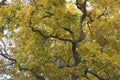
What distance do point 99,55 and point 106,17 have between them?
10.3 ft

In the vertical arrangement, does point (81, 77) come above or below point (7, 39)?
below

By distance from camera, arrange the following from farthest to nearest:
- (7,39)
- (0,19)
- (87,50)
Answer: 1. (7,39)
2. (87,50)
3. (0,19)

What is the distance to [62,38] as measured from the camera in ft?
51.8

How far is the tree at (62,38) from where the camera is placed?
46.9 feet

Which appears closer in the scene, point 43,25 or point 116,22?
point 43,25

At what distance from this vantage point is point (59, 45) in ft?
57.2

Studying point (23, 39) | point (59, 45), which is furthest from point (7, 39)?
point (59, 45)

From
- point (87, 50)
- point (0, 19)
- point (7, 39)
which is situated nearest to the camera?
point (0, 19)

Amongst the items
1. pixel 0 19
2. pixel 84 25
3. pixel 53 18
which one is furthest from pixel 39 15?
pixel 84 25

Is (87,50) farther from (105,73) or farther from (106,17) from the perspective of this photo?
(106,17)

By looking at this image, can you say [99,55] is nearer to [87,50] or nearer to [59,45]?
[87,50]

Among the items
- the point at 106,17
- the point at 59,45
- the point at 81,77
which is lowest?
the point at 81,77

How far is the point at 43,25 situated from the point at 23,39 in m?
1.73

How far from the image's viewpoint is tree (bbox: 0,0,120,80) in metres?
14.3
